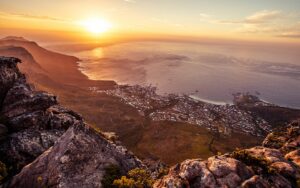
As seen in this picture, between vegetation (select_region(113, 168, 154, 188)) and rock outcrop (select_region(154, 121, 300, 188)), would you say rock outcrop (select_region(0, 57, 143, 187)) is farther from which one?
rock outcrop (select_region(154, 121, 300, 188))

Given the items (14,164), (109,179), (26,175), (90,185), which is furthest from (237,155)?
(14,164)

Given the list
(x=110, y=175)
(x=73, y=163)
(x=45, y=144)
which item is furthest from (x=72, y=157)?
(x=45, y=144)

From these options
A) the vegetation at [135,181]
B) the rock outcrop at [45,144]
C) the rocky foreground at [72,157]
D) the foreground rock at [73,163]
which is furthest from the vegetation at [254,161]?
the foreground rock at [73,163]

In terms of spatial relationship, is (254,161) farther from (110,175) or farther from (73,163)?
(73,163)

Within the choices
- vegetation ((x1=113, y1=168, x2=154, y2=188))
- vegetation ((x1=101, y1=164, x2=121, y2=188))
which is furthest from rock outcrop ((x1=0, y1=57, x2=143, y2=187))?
vegetation ((x1=113, y1=168, x2=154, y2=188))

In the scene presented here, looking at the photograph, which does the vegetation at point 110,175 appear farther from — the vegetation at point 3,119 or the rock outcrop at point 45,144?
the vegetation at point 3,119

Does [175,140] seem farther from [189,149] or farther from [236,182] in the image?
[236,182]
